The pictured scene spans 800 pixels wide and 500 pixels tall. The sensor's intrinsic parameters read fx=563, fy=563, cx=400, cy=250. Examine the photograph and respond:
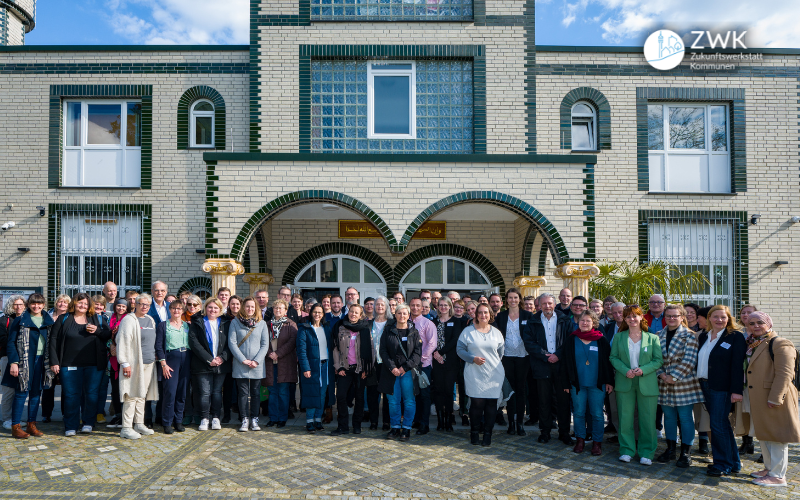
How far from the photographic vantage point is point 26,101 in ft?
38.8

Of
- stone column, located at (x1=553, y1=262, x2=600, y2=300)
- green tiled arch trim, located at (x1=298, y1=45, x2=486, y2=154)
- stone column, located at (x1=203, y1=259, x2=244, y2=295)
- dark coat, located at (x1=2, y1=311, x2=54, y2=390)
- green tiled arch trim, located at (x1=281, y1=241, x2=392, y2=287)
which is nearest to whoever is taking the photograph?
dark coat, located at (x1=2, y1=311, x2=54, y2=390)

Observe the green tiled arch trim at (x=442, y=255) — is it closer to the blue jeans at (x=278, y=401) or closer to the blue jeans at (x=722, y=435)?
the blue jeans at (x=278, y=401)

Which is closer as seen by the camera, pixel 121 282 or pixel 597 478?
pixel 597 478

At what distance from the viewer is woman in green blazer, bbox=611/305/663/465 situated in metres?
5.82

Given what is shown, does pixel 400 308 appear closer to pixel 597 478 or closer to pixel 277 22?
pixel 597 478

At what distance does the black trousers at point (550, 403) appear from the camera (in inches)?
255

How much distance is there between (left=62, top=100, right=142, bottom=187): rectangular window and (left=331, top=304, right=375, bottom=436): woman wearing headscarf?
23.8 feet

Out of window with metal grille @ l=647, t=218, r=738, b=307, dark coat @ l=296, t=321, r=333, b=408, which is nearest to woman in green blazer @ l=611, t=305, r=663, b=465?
dark coat @ l=296, t=321, r=333, b=408

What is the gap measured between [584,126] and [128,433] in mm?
10281

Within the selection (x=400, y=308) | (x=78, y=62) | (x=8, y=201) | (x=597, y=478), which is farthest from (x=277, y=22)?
(x=597, y=478)

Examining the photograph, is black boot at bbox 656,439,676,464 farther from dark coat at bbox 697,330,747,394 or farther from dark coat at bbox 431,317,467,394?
dark coat at bbox 431,317,467,394

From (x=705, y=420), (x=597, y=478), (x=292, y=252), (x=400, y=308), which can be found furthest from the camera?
(x=292, y=252)

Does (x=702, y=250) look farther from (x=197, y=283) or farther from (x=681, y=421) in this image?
(x=197, y=283)

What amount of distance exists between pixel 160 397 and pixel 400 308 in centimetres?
325
